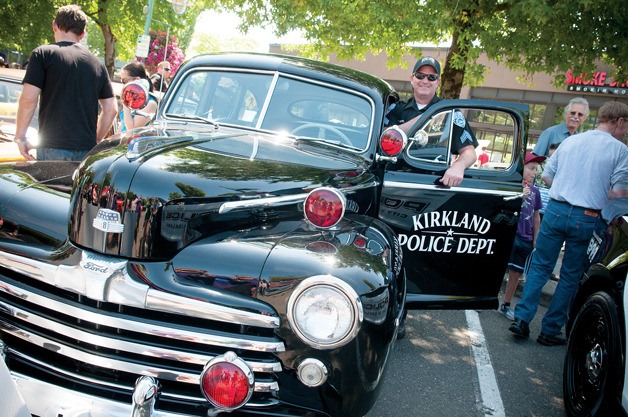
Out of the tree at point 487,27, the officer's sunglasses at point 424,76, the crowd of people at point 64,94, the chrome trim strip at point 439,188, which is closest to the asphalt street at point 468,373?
the chrome trim strip at point 439,188

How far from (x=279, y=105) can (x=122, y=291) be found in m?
1.85

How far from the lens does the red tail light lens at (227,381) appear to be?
6.09ft

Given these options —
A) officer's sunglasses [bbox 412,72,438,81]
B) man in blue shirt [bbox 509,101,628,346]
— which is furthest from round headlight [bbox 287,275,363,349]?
man in blue shirt [bbox 509,101,628,346]

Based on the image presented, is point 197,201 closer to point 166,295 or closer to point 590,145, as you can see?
point 166,295

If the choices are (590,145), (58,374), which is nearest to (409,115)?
(590,145)

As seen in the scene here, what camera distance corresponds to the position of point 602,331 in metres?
3.23

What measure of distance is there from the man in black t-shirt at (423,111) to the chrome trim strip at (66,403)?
7.31 feet

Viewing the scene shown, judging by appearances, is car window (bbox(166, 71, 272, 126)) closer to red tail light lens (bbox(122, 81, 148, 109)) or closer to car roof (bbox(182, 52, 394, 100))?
car roof (bbox(182, 52, 394, 100))

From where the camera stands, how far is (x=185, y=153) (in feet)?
8.34

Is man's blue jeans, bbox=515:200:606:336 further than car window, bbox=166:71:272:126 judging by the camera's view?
Yes

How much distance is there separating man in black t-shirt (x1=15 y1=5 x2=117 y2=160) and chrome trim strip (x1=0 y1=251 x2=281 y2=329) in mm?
2331

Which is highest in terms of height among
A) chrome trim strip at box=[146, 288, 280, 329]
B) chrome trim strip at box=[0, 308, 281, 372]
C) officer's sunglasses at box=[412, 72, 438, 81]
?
officer's sunglasses at box=[412, 72, 438, 81]

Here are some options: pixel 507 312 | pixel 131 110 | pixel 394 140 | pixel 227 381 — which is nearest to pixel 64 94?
pixel 131 110

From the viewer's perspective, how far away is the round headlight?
76.3 inches
